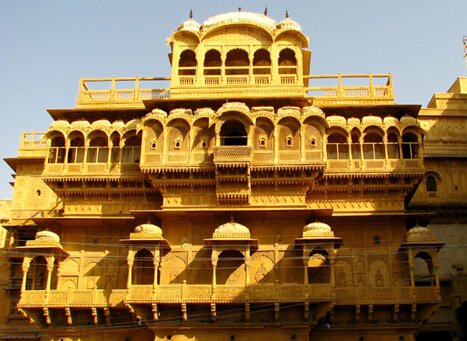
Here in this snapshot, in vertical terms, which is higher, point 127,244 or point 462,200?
point 462,200

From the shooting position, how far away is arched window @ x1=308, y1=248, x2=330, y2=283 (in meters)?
23.6

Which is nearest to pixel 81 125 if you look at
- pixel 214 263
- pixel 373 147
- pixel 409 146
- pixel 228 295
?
pixel 214 263

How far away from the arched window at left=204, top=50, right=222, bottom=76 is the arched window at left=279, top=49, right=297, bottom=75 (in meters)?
2.90

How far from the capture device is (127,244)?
2330cm

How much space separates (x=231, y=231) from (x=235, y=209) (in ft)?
4.52

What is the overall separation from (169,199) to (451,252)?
50.2 feet

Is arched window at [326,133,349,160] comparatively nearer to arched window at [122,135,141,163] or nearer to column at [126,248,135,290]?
arched window at [122,135,141,163]

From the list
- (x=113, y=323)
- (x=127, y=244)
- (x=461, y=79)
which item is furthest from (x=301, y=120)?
(x=461, y=79)

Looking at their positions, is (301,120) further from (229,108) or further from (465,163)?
(465,163)

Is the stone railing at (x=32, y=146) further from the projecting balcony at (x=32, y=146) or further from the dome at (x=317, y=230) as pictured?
the dome at (x=317, y=230)

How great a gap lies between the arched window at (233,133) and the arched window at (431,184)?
12010mm

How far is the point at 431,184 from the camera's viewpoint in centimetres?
3212

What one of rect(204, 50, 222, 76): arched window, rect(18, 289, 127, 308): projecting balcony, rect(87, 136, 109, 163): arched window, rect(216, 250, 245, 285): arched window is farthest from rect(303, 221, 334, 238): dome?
rect(87, 136, 109, 163): arched window

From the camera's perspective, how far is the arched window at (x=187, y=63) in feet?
90.0
